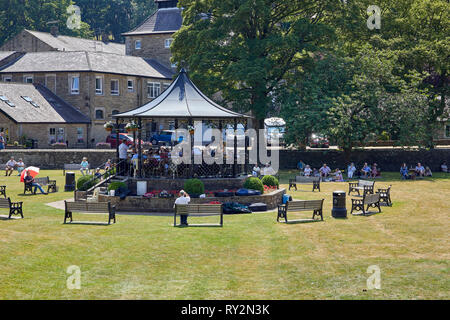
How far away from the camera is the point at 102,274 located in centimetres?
1548

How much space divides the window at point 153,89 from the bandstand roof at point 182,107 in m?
36.6

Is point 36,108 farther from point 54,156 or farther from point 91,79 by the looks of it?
point 54,156

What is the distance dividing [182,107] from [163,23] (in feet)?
161

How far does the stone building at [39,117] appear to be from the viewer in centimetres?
→ 5344

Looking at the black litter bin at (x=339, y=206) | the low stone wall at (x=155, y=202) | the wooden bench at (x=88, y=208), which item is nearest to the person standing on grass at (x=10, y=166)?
the low stone wall at (x=155, y=202)

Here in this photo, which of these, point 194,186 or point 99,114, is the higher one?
point 99,114

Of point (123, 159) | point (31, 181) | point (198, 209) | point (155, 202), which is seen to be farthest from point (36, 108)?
point (198, 209)

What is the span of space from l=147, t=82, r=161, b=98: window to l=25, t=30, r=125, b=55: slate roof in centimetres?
1124

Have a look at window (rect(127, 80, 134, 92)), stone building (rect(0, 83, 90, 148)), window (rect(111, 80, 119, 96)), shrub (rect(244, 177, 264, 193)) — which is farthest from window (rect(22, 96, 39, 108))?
shrub (rect(244, 177, 264, 193))

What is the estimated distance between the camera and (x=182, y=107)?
2927 cm

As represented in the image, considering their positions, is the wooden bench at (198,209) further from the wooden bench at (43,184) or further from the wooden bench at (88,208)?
the wooden bench at (43,184)
